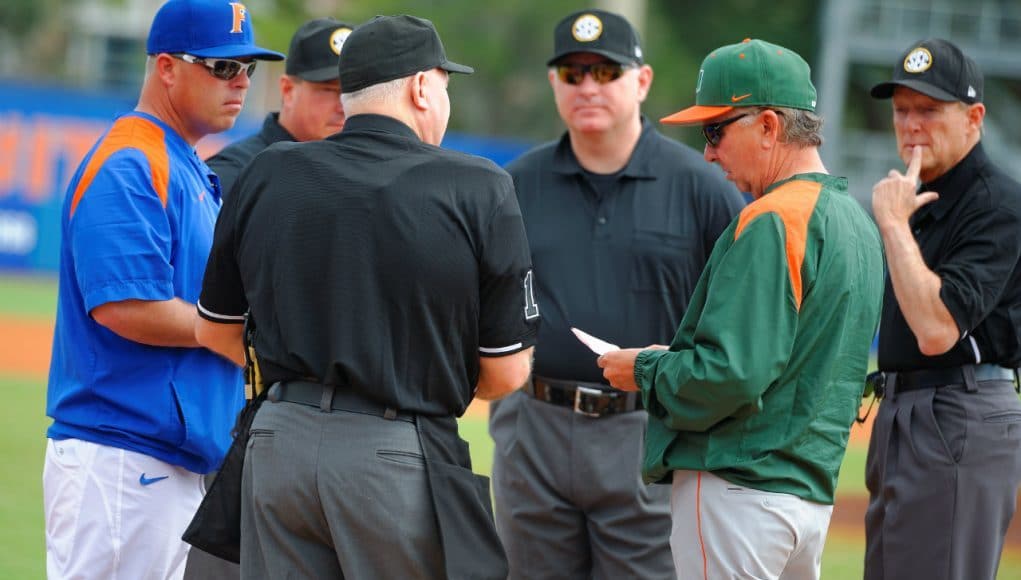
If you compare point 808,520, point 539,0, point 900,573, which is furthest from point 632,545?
point 539,0

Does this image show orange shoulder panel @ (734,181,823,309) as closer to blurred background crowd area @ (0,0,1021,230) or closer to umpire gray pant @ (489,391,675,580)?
umpire gray pant @ (489,391,675,580)

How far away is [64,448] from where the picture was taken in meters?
3.79

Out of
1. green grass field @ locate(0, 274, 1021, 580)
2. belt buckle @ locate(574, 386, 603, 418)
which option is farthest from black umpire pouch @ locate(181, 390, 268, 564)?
green grass field @ locate(0, 274, 1021, 580)

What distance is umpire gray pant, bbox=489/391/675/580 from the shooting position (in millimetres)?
4785

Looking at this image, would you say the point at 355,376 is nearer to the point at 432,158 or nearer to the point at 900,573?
the point at 432,158

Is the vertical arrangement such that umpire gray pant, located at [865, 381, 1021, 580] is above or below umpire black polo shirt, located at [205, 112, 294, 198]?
below

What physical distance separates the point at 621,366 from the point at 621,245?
4.42 ft

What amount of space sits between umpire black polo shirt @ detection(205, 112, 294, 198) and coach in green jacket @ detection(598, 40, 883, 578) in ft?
6.47

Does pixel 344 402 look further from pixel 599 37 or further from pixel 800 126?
pixel 599 37

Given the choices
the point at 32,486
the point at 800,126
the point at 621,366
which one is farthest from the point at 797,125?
the point at 32,486

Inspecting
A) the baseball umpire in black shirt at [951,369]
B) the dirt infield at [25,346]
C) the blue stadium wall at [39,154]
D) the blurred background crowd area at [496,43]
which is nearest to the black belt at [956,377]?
the baseball umpire in black shirt at [951,369]

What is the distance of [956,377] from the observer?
4.39 meters

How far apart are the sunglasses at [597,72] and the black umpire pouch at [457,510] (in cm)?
222

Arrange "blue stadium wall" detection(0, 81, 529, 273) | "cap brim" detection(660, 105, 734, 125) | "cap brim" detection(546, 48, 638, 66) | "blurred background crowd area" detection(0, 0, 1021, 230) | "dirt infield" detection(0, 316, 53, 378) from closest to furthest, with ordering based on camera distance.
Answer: "cap brim" detection(660, 105, 734, 125) → "cap brim" detection(546, 48, 638, 66) → "dirt infield" detection(0, 316, 53, 378) → "blue stadium wall" detection(0, 81, 529, 273) → "blurred background crowd area" detection(0, 0, 1021, 230)
